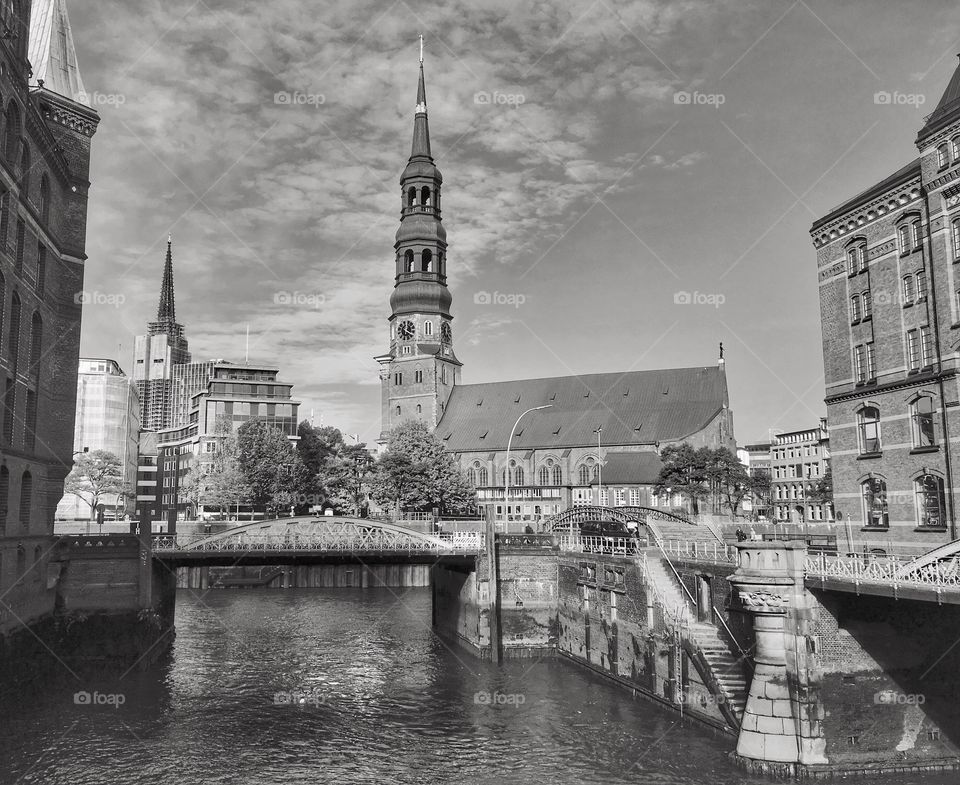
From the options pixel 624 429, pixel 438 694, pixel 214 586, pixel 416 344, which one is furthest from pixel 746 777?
pixel 416 344

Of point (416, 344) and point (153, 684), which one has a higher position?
point (416, 344)

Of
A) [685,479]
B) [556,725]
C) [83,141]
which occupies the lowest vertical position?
[556,725]

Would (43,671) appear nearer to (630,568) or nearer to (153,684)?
(153,684)

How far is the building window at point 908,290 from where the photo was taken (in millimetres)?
34562

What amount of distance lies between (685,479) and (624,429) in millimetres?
27456

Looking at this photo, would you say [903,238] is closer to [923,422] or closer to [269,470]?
[923,422]

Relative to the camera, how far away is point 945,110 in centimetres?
3244

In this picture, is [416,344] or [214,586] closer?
[214,586]

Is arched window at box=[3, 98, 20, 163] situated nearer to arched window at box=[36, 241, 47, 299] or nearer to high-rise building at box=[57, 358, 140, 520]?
arched window at box=[36, 241, 47, 299]

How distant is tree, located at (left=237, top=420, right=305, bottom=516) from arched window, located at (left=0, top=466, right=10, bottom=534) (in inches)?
1720

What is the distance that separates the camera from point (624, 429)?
102250mm

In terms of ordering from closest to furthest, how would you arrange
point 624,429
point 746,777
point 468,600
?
1. point 746,777
2. point 468,600
3. point 624,429

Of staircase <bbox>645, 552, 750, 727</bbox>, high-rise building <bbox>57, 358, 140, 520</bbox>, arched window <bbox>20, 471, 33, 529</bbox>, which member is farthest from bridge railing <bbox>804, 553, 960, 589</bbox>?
high-rise building <bbox>57, 358, 140, 520</bbox>

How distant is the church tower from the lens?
101 metres
